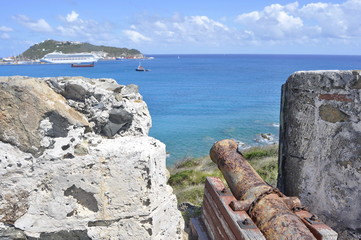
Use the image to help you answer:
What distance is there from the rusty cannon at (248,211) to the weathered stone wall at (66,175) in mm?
640

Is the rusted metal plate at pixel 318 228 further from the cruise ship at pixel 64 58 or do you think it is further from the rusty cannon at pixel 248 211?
the cruise ship at pixel 64 58

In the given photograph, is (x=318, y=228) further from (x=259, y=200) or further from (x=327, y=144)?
(x=327, y=144)

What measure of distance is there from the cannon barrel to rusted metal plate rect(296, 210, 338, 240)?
8 cm

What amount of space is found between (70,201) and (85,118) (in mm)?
584

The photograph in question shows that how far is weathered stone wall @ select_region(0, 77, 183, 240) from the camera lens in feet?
6.49

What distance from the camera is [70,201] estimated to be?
2.05m

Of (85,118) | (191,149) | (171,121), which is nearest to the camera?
(85,118)

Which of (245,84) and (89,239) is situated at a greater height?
(89,239)

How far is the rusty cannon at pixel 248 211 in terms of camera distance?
2203mm

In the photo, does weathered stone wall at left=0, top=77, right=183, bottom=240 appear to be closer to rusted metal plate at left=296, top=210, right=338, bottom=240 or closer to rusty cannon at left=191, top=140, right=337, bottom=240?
rusty cannon at left=191, top=140, right=337, bottom=240

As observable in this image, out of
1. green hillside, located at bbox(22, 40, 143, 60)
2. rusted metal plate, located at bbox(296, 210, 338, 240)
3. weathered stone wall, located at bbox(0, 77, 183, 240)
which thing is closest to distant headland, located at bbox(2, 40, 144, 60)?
green hillside, located at bbox(22, 40, 143, 60)

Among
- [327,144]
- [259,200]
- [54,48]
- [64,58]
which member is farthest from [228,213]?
[54,48]

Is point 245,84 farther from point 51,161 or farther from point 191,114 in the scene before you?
point 51,161

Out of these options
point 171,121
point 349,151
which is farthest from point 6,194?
point 171,121
